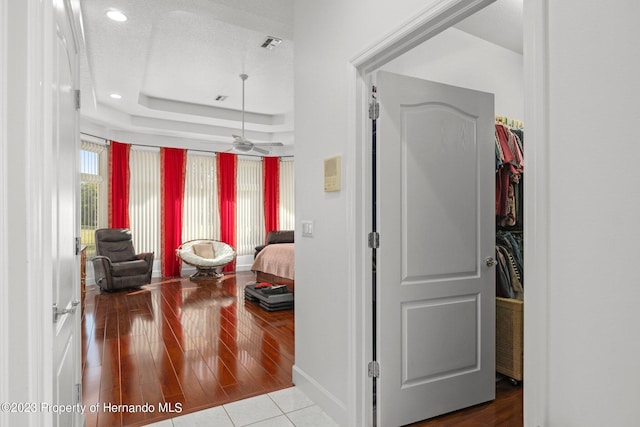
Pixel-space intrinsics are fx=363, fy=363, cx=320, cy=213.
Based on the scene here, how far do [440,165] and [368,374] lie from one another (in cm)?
133

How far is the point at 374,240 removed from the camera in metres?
2.09

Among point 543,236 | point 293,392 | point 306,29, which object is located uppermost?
point 306,29

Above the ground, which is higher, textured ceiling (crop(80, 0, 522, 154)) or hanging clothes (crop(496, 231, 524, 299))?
textured ceiling (crop(80, 0, 522, 154))

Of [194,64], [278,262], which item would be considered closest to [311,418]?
[278,262]

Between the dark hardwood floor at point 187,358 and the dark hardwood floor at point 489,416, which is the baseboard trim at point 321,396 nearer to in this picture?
the dark hardwood floor at point 187,358

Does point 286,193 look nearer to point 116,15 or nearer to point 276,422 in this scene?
point 116,15

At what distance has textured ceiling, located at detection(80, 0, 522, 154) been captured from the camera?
114 inches

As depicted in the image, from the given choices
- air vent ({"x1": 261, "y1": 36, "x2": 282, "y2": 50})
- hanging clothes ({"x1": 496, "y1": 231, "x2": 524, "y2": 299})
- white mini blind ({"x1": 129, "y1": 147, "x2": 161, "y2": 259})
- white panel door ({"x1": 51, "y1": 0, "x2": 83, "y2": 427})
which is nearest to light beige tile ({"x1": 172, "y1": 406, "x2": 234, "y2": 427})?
white panel door ({"x1": 51, "y1": 0, "x2": 83, "y2": 427})

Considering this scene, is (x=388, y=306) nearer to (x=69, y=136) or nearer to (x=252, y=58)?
(x=69, y=136)

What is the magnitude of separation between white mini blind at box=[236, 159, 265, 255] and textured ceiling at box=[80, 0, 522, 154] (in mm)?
815

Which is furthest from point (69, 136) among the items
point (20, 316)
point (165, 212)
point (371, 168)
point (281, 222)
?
point (281, 222)

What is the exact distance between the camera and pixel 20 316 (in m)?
0.88

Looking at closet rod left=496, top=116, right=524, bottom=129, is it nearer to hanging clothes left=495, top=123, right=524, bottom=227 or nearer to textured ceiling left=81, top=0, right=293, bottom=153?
hanging clothes left=495, top=123, right=524, bottom=227

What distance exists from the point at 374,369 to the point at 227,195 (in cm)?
651
